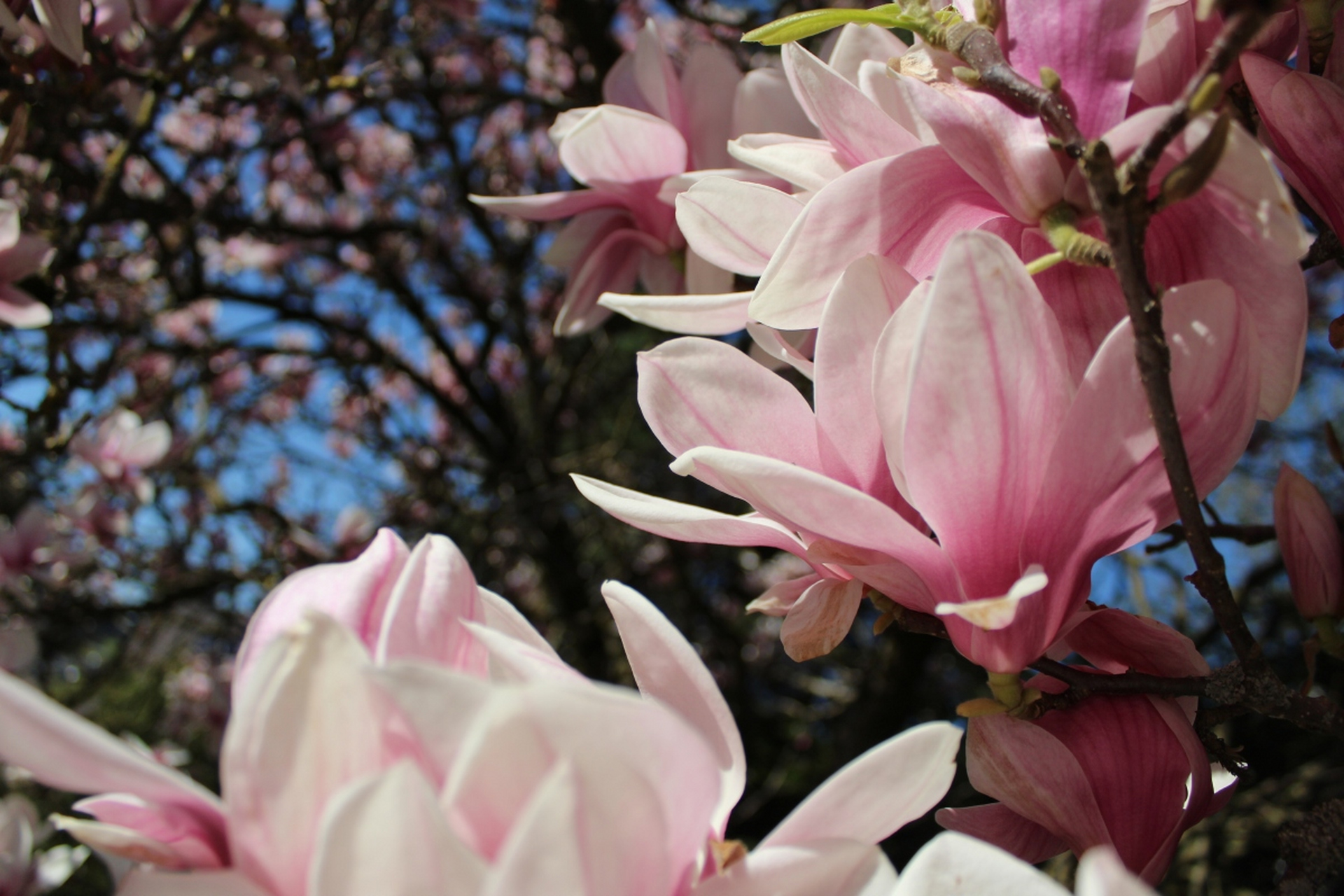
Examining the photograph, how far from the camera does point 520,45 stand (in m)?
3.40

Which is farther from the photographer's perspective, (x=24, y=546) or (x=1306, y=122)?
(x=24, y=546)

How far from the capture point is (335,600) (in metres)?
0.34

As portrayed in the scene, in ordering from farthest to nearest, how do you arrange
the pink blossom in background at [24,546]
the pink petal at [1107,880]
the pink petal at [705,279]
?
the pink blossom in background at [24,546] → the pink petal at [705,279] → the pink petal at [1107,880]

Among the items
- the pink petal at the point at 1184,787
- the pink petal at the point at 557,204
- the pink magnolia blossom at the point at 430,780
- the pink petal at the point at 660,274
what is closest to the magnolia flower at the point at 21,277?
the pink petal at the point at 557,204

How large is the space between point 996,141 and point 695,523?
0.20 metres

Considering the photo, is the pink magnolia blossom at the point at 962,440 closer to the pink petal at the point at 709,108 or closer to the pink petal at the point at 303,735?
the pink petal at the point at 303,735

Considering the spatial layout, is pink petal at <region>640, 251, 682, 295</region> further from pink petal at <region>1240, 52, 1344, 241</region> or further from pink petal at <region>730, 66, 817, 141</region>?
pink petal at <region>1240, 52, 1344, 241</region>

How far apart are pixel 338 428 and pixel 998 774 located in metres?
2.72

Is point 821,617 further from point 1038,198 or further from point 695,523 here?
point 1038,198

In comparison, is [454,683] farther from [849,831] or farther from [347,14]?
[347,14]

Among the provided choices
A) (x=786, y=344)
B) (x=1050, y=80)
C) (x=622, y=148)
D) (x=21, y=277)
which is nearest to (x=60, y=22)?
(x=21, y=277)

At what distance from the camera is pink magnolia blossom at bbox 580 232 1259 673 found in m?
0.34

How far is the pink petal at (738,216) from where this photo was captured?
19.5 inches

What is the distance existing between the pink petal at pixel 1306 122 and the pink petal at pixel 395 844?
0.44 m
